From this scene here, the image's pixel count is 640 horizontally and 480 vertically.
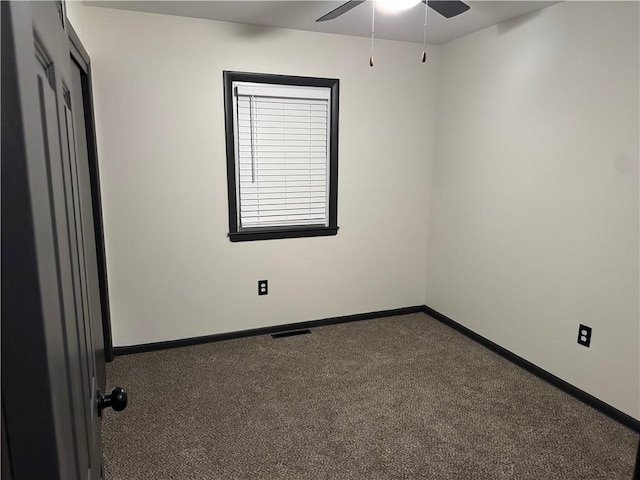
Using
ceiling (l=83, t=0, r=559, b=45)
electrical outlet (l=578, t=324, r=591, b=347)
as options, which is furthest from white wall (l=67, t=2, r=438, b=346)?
electrical outlet (l=578, t=324, r=591, b=347)

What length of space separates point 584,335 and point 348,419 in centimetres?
149

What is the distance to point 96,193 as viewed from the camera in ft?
9.32

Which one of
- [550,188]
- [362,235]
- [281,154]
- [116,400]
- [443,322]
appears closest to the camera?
[116,400]

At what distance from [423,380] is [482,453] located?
735 millimetres

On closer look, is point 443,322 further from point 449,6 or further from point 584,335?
point 449,6

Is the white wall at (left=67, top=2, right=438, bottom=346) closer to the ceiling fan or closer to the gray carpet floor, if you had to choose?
the gray carpet floor

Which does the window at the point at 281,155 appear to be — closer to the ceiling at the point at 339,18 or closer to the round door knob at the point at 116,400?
the ceiling at the point at 339,18

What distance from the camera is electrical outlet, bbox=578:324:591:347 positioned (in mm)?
2576

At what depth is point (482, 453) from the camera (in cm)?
216

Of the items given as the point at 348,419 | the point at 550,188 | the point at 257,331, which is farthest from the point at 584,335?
the point at 257,331

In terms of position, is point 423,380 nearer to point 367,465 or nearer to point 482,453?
point 482,453

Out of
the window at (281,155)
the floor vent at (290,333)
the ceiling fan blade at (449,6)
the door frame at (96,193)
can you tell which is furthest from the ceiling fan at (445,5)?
the floor vent at (290,333)

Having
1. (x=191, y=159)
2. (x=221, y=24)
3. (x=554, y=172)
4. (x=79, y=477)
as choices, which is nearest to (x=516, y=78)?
(x=554, y=172)

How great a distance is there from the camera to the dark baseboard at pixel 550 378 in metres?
2.41
